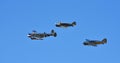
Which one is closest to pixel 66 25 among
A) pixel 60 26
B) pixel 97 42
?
pixel 60 26

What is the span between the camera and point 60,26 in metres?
142

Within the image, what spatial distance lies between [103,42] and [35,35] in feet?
73.5

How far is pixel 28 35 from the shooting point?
463 ft

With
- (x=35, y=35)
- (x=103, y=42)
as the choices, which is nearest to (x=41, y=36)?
(x=35, y=35)

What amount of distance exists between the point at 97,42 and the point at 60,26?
13.2 m

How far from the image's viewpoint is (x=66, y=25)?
142250mm

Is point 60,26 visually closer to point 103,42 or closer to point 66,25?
point 66,25

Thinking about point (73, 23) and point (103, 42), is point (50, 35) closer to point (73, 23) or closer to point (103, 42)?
point (73, 23)

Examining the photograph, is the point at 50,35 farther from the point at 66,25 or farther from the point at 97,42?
the point at 97,42

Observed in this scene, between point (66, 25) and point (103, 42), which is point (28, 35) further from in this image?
point (103, 42)

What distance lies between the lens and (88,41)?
141875 millimetres

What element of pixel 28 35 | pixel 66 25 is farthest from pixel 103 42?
pixel 28 35

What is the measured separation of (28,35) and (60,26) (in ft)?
33.5

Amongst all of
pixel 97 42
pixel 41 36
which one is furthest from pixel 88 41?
pixel 41 36
